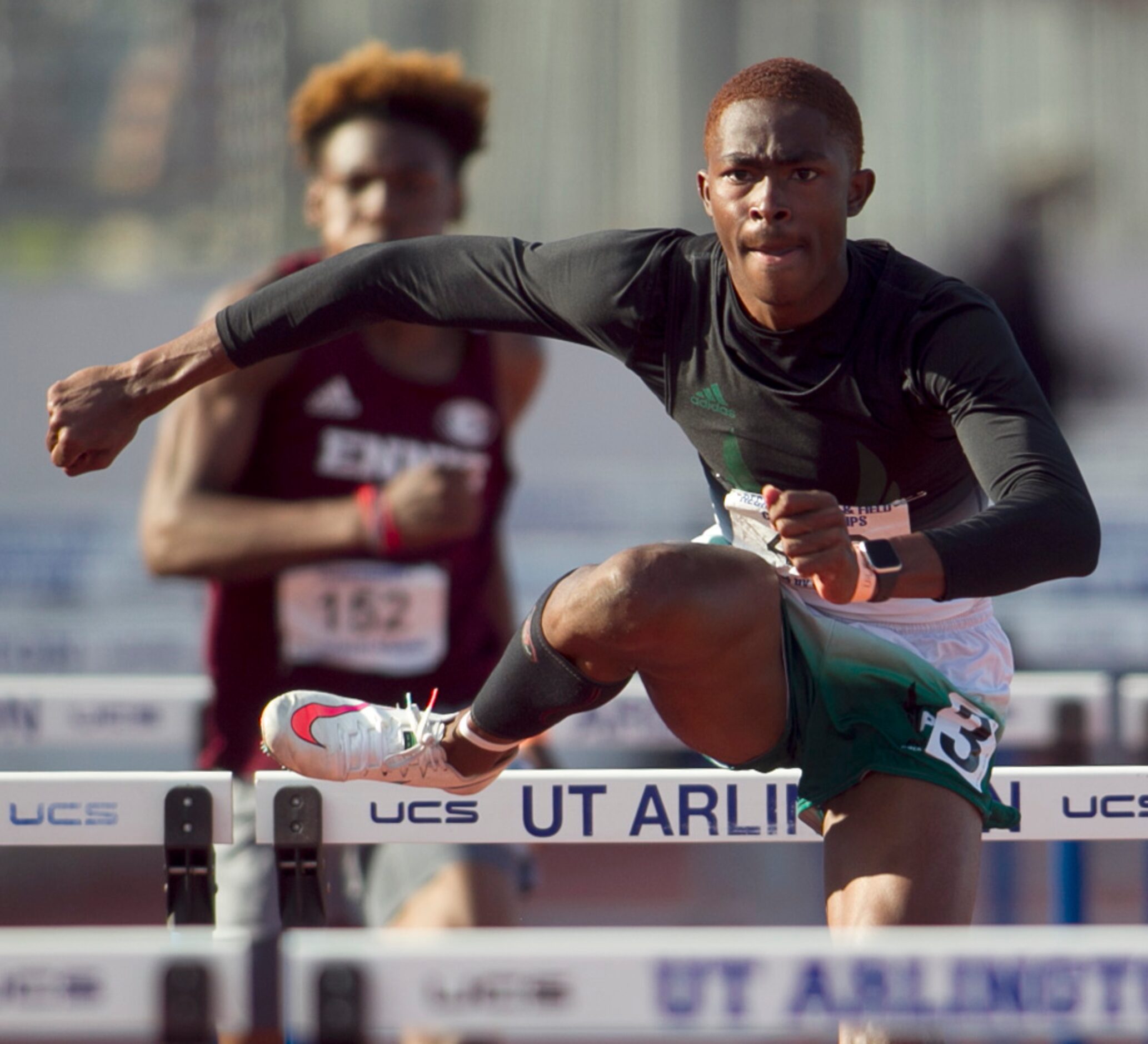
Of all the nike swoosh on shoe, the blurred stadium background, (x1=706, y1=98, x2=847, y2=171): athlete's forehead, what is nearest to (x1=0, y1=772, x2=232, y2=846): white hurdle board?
the nike swoosh on shoe

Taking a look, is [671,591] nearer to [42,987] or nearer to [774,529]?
[774,529]

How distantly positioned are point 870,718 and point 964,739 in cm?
13

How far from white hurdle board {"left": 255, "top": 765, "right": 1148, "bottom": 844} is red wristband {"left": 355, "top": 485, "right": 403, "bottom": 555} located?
88 cm

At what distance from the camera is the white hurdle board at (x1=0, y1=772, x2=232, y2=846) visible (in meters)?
2.52

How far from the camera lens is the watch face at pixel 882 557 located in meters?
1.97

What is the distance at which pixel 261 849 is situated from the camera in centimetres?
Answer: 337

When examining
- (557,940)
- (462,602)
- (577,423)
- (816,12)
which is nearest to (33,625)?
(577,423)

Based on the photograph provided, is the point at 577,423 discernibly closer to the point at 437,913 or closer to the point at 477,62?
the point at 477,62

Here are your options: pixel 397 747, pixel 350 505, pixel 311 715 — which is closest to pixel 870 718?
pixel 397 747

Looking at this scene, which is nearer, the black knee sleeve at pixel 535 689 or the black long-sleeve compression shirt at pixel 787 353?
the black long-sleeve compression shirt at pixel 787 353

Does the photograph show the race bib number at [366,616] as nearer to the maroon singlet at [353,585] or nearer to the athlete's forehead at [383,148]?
the maroon singlet at [353,585]

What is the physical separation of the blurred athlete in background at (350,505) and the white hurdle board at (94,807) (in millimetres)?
779

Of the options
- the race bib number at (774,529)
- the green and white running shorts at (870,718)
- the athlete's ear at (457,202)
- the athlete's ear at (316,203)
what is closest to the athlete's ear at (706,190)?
the race bib number at (774,529)

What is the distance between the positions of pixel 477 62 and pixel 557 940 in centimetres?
484
